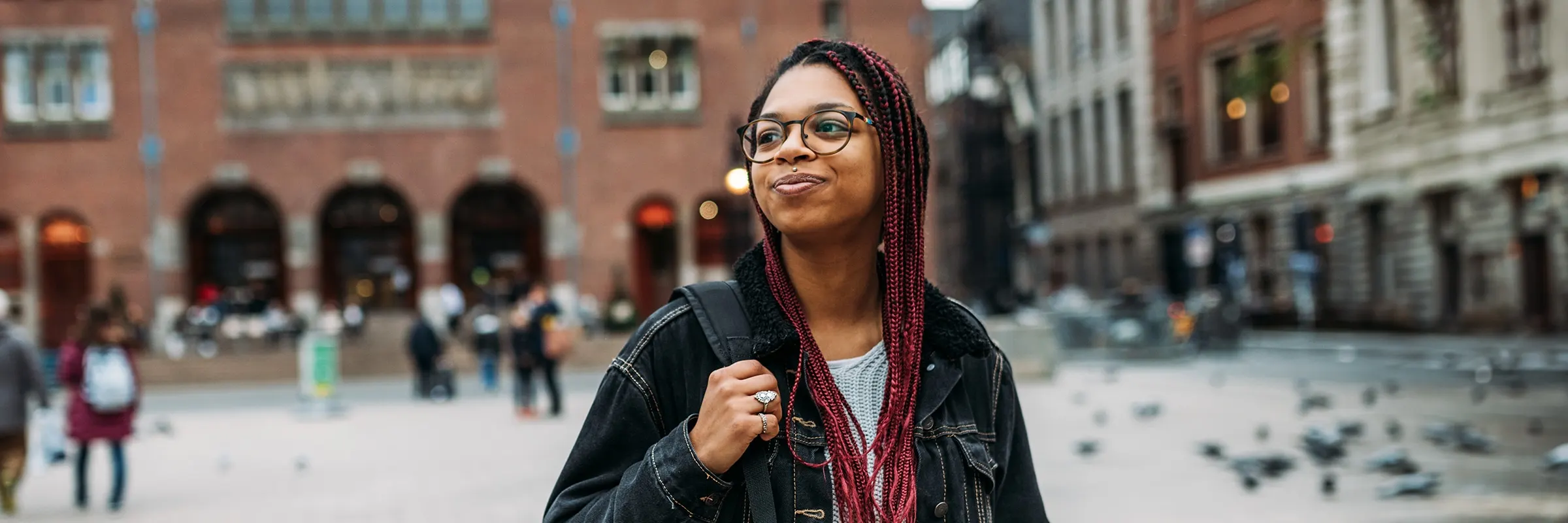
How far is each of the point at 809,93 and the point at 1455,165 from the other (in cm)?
3026

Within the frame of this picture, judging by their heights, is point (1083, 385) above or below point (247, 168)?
below

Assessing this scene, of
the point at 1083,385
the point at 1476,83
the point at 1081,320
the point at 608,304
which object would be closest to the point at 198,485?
the point at 1083,385

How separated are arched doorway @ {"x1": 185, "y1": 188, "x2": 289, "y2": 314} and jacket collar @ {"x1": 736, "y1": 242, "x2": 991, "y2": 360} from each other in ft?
124

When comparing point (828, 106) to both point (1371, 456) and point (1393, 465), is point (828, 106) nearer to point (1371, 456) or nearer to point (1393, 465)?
point (1393, 465)

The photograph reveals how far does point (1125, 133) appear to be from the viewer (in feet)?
152

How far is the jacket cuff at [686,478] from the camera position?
2082 millimetres

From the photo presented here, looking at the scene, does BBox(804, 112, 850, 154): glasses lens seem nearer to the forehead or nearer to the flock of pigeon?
the forehead

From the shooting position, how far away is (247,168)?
121ft

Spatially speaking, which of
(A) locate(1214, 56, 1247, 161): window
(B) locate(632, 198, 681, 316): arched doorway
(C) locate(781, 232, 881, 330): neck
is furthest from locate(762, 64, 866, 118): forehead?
(A) locate(1214, 56, 1247, 161): window

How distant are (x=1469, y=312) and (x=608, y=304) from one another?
62.1 ft

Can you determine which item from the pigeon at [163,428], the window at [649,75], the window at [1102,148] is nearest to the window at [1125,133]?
the window at [1102,148]

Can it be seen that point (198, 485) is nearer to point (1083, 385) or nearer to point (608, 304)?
point (1083, 385)

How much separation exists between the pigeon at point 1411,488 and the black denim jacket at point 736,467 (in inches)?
304

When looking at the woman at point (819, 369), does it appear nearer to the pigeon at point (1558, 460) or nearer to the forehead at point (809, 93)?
the forehead at point (809, 93)
